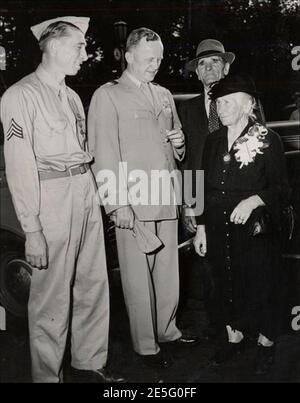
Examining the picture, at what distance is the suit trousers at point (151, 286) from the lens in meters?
2.57

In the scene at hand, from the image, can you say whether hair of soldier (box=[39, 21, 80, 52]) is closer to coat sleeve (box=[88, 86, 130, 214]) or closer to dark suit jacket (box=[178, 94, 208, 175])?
coat sleeve (box=[88, 86, 130, 214])

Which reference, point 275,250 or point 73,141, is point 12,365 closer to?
point 73,141

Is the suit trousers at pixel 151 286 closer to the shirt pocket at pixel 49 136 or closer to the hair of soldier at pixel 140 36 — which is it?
the shirt pocket at pixel 49 136

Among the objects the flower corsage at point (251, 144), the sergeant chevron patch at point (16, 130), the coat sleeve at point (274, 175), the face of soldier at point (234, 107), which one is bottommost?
the coat sleeve at point (274, 175)

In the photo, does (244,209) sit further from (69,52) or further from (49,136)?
(69,52)

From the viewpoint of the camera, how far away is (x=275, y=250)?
2.56 meters

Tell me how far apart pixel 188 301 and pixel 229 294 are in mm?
736

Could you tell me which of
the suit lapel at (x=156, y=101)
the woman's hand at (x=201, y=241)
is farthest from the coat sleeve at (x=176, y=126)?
the woman's hand at (x=201, y=241)

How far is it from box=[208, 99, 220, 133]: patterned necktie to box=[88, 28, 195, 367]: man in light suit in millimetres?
223

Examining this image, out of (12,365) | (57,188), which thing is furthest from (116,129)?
(12,365)

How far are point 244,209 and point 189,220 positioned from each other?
52 cm

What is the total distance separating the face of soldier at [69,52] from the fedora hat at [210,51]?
34.7 inches

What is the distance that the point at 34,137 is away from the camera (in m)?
2.17

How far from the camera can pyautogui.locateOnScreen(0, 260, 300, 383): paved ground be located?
248 cm
